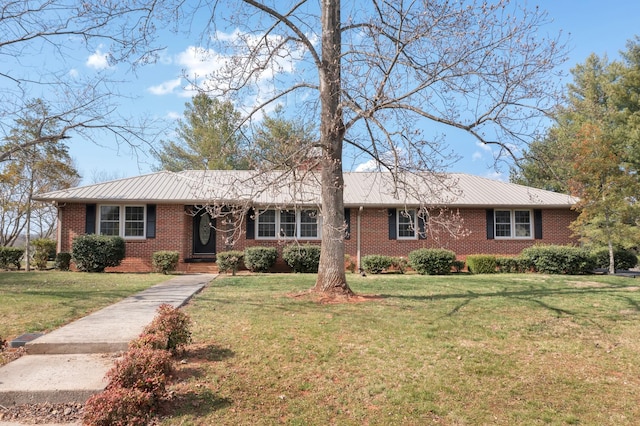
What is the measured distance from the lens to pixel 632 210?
16.8 meters

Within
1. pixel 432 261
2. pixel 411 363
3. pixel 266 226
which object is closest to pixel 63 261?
pixel 266 226

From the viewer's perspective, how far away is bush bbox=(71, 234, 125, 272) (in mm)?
15344

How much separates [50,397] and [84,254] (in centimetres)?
1279

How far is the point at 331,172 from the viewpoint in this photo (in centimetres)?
916

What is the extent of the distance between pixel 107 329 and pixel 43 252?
1322 cm

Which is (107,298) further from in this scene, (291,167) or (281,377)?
(281,377)

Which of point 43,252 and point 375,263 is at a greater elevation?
point 43,252

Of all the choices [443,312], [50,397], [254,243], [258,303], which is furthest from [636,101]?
[50,397]

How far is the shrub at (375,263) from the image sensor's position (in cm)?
1569

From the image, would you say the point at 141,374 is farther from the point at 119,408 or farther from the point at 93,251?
the point at 93,251

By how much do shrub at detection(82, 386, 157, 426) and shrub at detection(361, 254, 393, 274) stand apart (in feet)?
40.8

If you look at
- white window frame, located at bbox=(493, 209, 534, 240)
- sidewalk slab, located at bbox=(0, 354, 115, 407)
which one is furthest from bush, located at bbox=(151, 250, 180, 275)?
white window frame, located at bbox=(493, 209, 534, 240)

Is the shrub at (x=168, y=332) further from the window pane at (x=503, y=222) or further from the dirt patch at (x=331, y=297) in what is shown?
the window pane at (x=503, y=222)

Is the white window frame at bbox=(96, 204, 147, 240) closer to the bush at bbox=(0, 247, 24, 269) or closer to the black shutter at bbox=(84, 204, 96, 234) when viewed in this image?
the black shutter at bbox=(84, 204, 96, 234)
